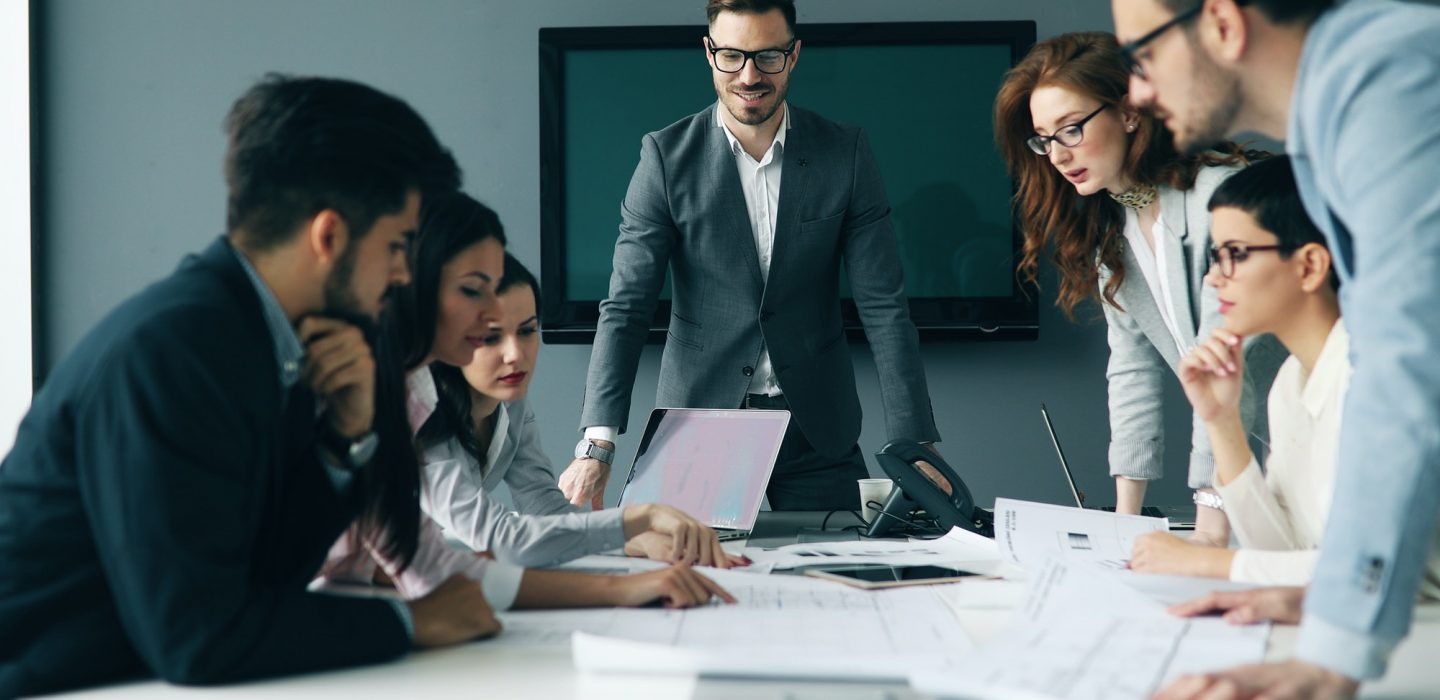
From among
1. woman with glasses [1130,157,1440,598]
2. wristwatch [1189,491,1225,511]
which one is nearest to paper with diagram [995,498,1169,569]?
wristwatch [1189,491,1225,511]

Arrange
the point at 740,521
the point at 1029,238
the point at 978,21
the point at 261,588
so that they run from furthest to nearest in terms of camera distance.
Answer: the point at 978,21
the point at 1029,238
the point at 740,521
the point at 261,588

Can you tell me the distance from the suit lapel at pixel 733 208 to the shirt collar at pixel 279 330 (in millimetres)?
1530

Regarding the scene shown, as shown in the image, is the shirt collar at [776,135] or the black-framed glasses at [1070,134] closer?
the black-framed glasses at [1070,134]

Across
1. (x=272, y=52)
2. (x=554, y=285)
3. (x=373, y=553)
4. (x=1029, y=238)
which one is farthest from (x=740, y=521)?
(x=272, y=52)

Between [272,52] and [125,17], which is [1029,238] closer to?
[272,52]

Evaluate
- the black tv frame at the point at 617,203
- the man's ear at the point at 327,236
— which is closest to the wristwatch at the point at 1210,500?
the man's ear at the point at 327,236

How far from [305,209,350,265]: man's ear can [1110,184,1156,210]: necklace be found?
1435mm

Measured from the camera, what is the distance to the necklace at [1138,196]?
79.2 inches

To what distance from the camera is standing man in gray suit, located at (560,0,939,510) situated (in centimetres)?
243

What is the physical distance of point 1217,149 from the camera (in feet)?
6.48

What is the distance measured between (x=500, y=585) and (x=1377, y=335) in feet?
2.89

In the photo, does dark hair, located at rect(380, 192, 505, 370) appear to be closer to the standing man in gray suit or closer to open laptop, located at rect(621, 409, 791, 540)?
open laptop, located at rect(621, 409, 791, 540)

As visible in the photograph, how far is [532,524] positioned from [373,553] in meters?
0.24

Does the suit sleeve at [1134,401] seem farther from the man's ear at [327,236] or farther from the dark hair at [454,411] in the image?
the man's ear at [327,236]
